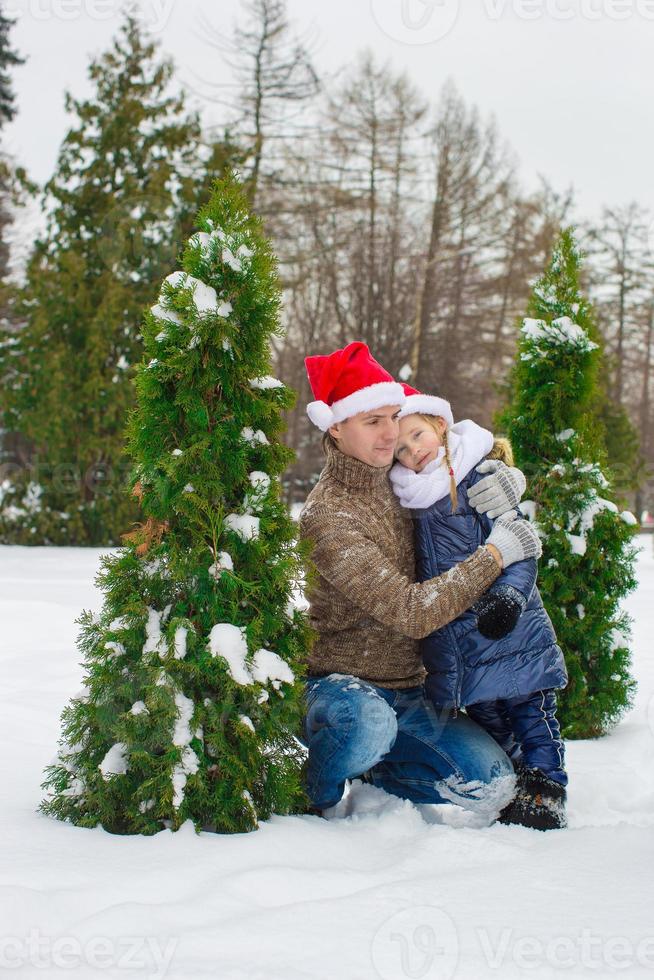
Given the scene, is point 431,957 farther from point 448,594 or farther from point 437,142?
point 437,142

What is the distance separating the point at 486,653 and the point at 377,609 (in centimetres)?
46

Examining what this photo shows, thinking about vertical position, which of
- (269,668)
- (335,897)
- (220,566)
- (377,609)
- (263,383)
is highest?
(263,383)

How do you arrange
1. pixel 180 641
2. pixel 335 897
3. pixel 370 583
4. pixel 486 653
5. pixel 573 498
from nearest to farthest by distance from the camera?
pixel 335 897, pixel 180 641, pixel 370 583, pixel 486 653, pixel 573 498

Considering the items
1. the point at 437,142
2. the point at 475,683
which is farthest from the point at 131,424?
the point at 437,142

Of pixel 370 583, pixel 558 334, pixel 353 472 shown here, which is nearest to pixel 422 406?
pixel 353 472

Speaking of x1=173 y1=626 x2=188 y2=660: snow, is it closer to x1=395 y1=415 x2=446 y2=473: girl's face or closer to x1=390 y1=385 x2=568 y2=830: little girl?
x1=390 y1=385 x2=568 y2=830: little girl

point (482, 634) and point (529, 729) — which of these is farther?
point (529, 729)

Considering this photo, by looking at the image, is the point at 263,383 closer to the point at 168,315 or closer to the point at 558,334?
the point at 168,315

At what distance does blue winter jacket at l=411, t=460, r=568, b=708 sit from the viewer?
10.2 feet

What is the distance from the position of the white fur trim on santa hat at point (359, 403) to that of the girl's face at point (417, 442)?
11 cm

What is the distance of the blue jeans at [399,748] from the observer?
9.67 feet

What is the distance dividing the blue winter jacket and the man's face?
31cm

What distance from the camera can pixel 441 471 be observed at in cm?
323

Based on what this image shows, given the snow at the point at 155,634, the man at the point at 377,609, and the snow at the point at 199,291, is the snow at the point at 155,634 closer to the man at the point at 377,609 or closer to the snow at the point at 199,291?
the man at the point at 377,609
